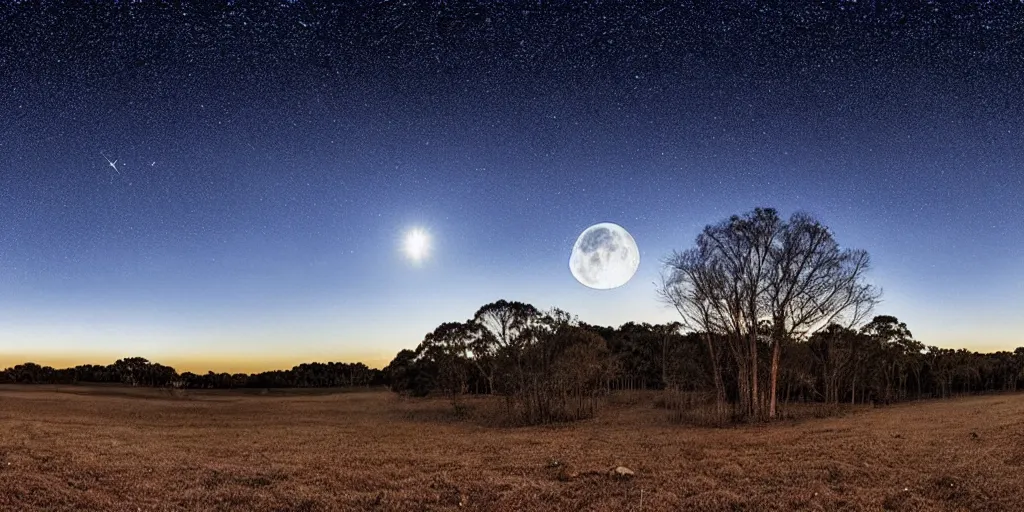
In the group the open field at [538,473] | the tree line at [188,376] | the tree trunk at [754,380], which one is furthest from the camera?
the tree line at [188,376]

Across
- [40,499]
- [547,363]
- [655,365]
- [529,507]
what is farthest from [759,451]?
[655,365]

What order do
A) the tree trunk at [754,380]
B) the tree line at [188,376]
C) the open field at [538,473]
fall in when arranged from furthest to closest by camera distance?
the tree line at [188,376] → the tree trunk at [754,380] → the open field at [538,473]

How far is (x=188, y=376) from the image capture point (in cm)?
13600

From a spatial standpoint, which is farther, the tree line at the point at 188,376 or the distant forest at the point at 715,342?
the tree line at the point at 188,376

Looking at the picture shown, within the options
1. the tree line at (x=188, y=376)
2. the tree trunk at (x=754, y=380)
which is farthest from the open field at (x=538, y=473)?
the tree line at (x=188, y=376)

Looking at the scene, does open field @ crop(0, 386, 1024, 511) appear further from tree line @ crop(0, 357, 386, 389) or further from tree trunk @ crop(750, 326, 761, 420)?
tree line @ crop(0, 357, 386, 389)

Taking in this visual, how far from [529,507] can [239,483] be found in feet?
24.5

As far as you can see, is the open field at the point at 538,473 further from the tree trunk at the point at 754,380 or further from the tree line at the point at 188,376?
the tree line at the point at 188,376

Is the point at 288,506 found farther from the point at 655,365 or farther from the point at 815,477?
the point at 655,365

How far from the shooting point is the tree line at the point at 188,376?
129 metres

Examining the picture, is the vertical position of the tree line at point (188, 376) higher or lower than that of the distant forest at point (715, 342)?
lower

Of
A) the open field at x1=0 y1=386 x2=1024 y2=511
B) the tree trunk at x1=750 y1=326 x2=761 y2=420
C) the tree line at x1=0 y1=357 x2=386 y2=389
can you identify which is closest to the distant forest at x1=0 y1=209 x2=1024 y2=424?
the tree trunk at x1=750 y1=326 x2=761 y2=420

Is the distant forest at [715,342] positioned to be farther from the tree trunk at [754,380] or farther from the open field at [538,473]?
the open field at [538,473]

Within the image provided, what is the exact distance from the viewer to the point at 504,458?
728 inches
